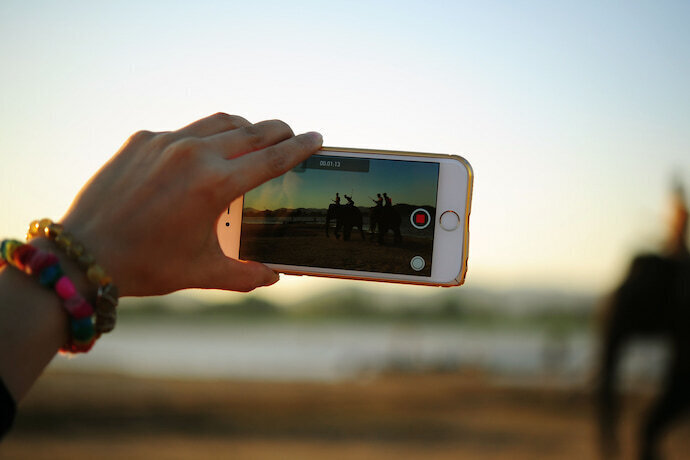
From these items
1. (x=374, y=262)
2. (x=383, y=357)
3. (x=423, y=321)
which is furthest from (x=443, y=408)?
(x=374, y=262)

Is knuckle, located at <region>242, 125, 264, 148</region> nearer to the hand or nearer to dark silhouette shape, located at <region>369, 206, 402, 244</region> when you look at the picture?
the hand

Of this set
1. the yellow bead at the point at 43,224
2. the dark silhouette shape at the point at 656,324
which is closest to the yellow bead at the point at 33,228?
the yellow bead at the point at 43,224

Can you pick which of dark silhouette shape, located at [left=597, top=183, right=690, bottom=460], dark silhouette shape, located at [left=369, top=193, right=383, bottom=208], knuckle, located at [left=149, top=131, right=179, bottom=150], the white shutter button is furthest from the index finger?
dark silhouette shape, located at [left=597, top=183, right=690, bottom=460]

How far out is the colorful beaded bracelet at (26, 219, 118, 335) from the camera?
0.91m

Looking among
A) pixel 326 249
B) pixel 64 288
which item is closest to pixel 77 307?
pixel 64 288

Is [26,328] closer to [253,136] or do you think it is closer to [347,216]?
[253,136]

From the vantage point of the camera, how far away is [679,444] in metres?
12.6

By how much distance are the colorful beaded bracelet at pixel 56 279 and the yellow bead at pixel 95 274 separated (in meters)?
0.04

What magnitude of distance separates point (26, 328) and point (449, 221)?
116 centimetres

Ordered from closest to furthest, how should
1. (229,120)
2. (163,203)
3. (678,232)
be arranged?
(163,203) → (229,120) → (678,232)

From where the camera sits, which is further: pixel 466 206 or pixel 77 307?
pixel 466 206

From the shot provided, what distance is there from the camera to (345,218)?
1.73 m

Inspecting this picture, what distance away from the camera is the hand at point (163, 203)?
39.0 inches

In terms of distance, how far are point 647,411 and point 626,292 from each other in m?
1.30
